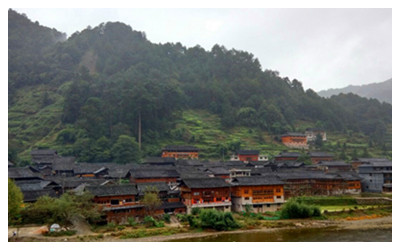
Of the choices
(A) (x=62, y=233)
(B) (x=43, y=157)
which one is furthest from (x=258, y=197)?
(B) (x=43, y=157)

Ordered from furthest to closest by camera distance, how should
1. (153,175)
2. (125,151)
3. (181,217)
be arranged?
(125,151), (153,175), (181,217)

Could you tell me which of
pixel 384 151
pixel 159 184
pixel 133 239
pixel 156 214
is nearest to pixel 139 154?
pixel 159 184

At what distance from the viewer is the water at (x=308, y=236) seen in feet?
98.2

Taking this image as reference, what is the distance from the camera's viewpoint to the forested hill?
3241 inches

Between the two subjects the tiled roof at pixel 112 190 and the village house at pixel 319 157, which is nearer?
the tiled roof at pixel 112 190

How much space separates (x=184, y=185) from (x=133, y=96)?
161 feet

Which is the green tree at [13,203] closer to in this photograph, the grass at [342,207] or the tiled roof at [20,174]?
the tiled roof at [20,174]

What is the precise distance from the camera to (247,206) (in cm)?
4138

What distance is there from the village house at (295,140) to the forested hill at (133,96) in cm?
553

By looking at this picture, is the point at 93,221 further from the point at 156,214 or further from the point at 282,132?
the point at 282,132

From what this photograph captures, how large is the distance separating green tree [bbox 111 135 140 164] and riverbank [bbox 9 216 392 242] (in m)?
40.4

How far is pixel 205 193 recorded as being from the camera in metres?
39.6

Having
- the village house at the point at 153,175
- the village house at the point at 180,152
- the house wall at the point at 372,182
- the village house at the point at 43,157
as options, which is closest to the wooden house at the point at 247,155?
the village house at the point at 180,152

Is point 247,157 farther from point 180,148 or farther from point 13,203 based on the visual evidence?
point 13,203
